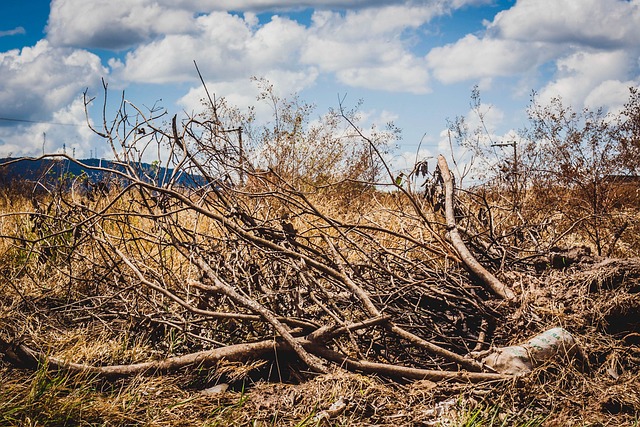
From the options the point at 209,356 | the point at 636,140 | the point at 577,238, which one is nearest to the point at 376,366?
the point at 209,356

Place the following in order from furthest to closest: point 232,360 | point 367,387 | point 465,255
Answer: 1. point 465,255
2. point 232,360
3. point 367,387

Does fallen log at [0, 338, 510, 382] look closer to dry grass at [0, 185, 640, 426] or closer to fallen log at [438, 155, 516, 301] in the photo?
dry grass at [0, 185, 640, 426]

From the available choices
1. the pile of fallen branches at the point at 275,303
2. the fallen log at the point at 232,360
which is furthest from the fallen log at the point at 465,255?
the fallen log at the point at 232,360

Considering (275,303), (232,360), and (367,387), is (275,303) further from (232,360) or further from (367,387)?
(367,387)

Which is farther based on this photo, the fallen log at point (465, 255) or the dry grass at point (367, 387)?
the fallen log at point (465, 255)

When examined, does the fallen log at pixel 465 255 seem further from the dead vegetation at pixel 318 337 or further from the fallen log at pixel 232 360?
the fallen log at pixel 232 360

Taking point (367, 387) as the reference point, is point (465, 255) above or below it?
above

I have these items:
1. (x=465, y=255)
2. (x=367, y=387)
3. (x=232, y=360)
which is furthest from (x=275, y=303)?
(x=465, y=255)

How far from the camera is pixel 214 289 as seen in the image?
2.87 meters

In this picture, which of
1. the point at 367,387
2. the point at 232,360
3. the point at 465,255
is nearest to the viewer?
the point at 367,387

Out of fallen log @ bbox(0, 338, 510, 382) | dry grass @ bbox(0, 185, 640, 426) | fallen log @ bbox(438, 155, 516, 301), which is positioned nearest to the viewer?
dry grass @ bbox(0, 185, 640, 426)

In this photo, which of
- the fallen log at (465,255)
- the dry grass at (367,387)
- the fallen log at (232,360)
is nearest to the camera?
the dry grass at (367,387)

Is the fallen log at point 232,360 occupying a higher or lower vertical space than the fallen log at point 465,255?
lower

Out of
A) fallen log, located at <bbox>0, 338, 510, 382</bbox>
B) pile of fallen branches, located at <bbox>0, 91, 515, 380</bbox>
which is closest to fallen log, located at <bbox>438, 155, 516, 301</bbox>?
pile of fallen branches, located at <bbox>0, 91, 515, 380</bbox>
